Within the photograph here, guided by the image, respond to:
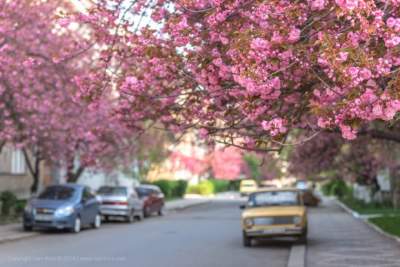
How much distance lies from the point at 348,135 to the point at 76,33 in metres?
19.8

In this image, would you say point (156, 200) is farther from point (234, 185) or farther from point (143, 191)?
point (234, 185)

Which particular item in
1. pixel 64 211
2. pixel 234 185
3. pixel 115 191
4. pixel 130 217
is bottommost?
pixel 130 217

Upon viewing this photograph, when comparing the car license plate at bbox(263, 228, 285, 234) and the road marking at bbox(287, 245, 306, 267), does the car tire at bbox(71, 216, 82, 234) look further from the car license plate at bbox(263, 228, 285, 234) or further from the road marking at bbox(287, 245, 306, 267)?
the road marking at bbox(287, 245, 306, 267)

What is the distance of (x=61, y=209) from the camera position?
67.9 feet

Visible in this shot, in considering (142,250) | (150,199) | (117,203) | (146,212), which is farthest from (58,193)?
(150,199)

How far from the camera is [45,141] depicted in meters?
22.9

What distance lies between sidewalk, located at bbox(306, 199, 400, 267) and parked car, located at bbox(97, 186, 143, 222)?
7.25 m

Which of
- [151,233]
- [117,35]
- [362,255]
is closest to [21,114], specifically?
[151,233]

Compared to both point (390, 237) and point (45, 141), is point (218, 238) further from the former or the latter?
point (45, 141)

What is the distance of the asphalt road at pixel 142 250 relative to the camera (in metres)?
13.5

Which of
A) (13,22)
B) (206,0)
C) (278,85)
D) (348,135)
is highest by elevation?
(13,22)

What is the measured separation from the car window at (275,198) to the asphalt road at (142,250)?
106 cm

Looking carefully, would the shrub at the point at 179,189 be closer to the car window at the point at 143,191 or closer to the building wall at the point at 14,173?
the car window at the point at 143,191

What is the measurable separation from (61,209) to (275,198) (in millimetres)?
6553
